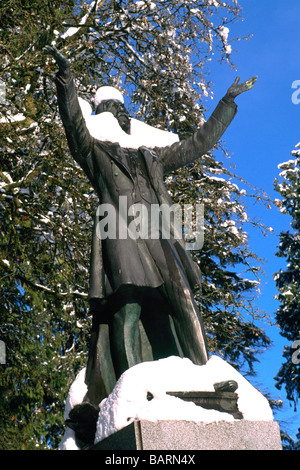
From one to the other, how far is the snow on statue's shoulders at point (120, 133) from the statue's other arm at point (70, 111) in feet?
0.34

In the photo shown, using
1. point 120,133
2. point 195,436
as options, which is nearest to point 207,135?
point 120,133

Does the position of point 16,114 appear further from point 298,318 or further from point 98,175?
point 298,318

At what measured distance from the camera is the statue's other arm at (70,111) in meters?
4.07

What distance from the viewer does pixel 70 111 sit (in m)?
4.15

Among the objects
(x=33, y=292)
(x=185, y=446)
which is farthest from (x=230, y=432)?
(x=33, y=292)

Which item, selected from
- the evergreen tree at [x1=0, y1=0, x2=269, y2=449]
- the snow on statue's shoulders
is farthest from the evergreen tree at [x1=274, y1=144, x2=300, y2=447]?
the snow on statue's shoulders

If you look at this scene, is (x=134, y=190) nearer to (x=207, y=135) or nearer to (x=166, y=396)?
(x=207, y=135)

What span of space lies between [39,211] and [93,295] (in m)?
6.07

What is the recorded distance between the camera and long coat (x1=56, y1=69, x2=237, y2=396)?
12.7ft

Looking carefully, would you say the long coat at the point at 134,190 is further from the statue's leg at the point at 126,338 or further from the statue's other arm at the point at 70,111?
the statue's leg at the point at 126,338

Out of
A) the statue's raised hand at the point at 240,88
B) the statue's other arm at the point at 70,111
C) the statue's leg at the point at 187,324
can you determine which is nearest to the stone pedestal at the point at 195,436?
the statue's leg at the point at 187,324

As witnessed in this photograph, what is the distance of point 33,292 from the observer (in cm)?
971

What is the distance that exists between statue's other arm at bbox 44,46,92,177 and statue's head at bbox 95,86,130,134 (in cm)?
30
